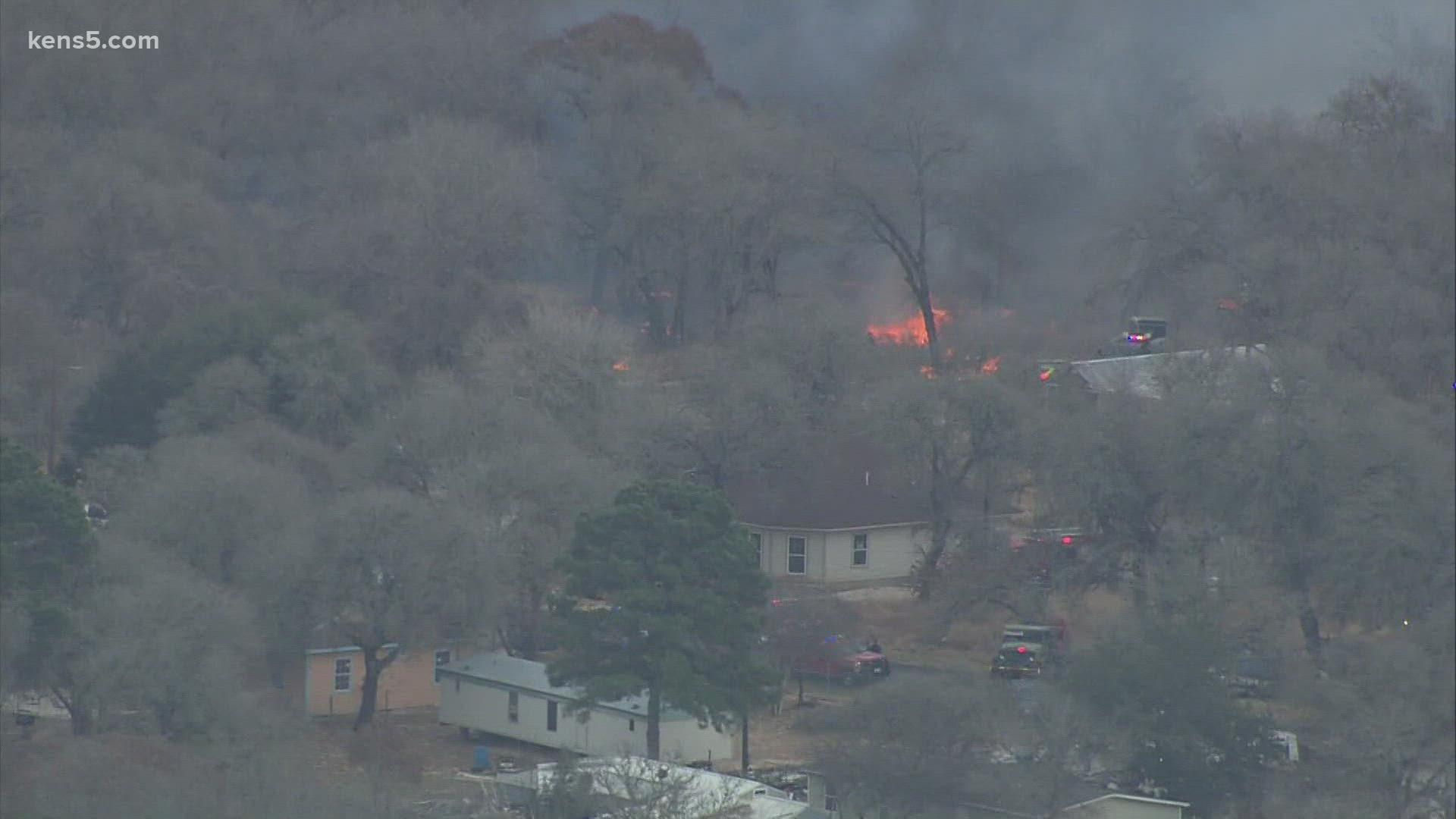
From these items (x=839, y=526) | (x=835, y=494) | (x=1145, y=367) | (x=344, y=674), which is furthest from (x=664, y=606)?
(x=835, y=494)

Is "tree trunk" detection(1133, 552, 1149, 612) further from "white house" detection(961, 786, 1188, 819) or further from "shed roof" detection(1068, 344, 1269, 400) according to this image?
"shed roof" detection(1068, 344, 1269, 400)

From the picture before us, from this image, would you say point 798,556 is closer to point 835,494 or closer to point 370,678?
point 835,494

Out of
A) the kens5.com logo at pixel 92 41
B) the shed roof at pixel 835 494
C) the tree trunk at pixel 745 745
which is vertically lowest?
the tree trunk at pixel 745 745

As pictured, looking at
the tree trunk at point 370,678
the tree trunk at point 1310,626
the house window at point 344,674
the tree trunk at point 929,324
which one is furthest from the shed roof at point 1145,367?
the house window at point 344,674

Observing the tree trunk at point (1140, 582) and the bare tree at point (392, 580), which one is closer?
the tree trunk at point (1140, 582)

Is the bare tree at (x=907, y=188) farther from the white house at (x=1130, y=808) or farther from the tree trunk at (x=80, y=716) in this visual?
the tree trunk at (x=80, y=716)

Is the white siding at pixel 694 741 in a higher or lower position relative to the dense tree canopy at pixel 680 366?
lower

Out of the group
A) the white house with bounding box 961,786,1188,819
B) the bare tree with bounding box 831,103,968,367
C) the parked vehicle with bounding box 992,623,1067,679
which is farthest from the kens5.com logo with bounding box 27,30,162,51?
the white house with bounding box 961,786,1188,819
